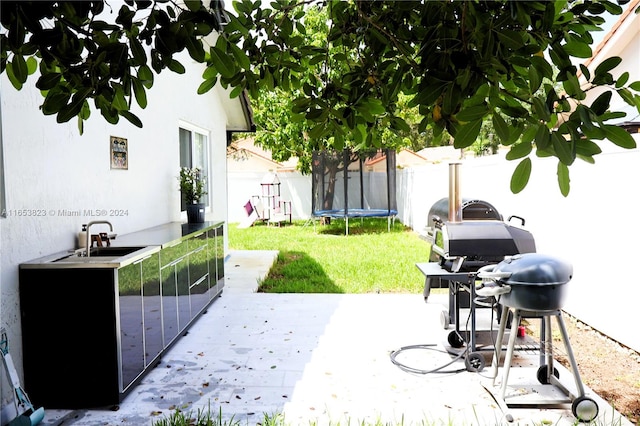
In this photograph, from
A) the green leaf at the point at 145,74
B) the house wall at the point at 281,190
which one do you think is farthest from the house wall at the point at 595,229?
the house wall at the point at 281,190

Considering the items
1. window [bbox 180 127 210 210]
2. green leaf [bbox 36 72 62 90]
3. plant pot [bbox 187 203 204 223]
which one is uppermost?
window [bbox 180 127 210 210]

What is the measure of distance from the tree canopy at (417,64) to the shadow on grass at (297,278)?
5557mm

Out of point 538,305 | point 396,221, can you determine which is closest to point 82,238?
point 538,305

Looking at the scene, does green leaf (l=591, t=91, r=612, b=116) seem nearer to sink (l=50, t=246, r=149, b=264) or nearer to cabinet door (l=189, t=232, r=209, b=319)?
sink (l=50, t=246, r=149, b=264)

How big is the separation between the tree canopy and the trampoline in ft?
44.7

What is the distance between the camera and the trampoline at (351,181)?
51.7 ft

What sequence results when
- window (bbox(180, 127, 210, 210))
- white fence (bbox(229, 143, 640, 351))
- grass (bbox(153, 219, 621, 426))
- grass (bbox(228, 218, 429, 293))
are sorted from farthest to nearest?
window (bbox(180, 127, 210, 210)) → grass (bbox(228, 218, 429, 293)) → grass (bbox(153, 219, 621, 426)) → white fence (bbox(229, 143, 640, 351))

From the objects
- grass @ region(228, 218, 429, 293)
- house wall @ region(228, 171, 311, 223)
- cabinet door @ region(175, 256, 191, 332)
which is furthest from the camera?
house wall @ region(228, 171, 311, 223)

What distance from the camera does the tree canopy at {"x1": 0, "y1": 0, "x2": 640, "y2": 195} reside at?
4.56ft

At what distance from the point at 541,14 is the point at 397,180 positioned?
15871mm

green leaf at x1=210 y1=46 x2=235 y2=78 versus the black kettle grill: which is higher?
green leaf at x1=210 y1=46 x2=235 y2=78

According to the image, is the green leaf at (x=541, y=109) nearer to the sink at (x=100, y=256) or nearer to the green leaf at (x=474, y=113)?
the green leaf at (x=474, y=113)

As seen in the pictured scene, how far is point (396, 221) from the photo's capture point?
679 inches

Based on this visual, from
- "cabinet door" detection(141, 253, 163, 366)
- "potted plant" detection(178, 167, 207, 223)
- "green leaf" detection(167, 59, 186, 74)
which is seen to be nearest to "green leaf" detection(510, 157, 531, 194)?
"green leaf" detection(167, 59, 186, 74)
